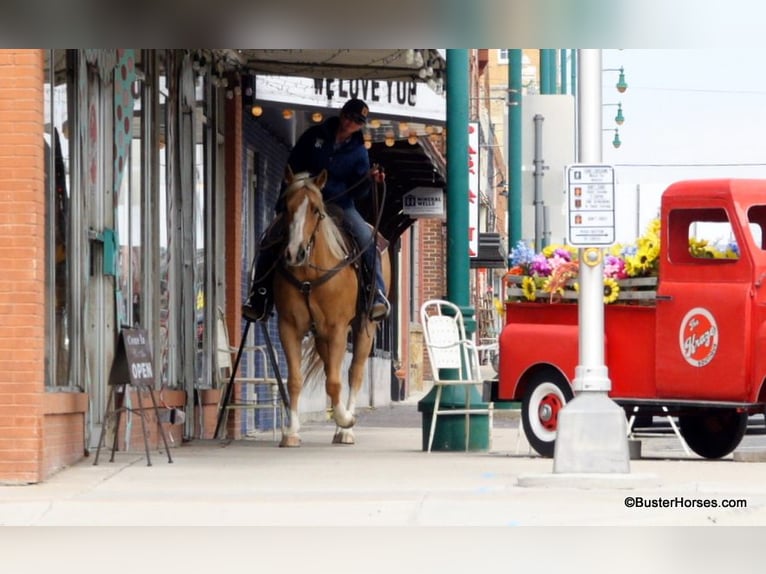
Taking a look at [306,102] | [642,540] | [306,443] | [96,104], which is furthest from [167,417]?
[642,540]

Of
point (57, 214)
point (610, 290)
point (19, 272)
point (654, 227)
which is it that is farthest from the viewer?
point (654, 227)

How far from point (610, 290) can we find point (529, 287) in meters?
0.90

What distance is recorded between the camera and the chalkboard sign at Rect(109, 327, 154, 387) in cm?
1395

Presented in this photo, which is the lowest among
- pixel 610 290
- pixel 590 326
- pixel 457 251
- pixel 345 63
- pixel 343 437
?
pixel 343 437

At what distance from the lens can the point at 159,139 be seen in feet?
57.2

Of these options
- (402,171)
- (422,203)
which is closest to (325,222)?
(402,171)

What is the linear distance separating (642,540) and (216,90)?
1115 centimetres

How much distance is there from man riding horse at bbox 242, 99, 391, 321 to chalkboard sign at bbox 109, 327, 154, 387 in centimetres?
266

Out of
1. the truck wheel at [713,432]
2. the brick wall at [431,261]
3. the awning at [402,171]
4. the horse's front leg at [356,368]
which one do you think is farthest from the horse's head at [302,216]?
the brick wall at [431,261]

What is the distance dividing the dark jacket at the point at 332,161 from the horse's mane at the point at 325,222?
19.0 inches

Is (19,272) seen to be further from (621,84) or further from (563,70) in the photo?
(563,70)

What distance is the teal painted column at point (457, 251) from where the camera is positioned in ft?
55.3

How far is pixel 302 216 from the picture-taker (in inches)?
634

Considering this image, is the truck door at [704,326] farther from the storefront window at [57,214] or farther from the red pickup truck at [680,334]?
the storefront window at [57,214]
